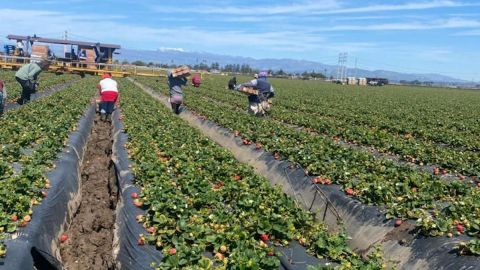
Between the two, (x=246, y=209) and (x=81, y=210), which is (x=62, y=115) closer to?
(x=81, y=210)

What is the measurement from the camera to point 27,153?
8.96 metres

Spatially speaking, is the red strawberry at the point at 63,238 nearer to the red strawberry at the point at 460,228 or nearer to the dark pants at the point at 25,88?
the red strawberry at the point at 460,228

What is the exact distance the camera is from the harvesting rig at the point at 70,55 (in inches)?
1837

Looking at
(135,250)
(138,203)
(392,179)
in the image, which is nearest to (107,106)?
(138,203)

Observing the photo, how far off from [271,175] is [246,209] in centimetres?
412

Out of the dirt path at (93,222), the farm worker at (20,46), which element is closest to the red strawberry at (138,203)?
the dirt path at (93,222)

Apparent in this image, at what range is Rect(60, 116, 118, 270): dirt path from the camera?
20.7 ft

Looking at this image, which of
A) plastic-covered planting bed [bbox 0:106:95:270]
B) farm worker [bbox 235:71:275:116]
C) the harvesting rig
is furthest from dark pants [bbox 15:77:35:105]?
the harvesting rig

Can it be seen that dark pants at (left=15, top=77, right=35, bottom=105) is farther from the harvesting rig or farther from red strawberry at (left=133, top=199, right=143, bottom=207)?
the harvesting rig

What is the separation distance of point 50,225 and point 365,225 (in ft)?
14.2

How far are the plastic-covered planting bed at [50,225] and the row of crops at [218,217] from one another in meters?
1.08

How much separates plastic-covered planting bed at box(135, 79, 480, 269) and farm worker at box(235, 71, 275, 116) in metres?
5.53

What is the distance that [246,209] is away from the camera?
20.9ft

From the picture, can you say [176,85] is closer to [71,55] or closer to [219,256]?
[219,256]
